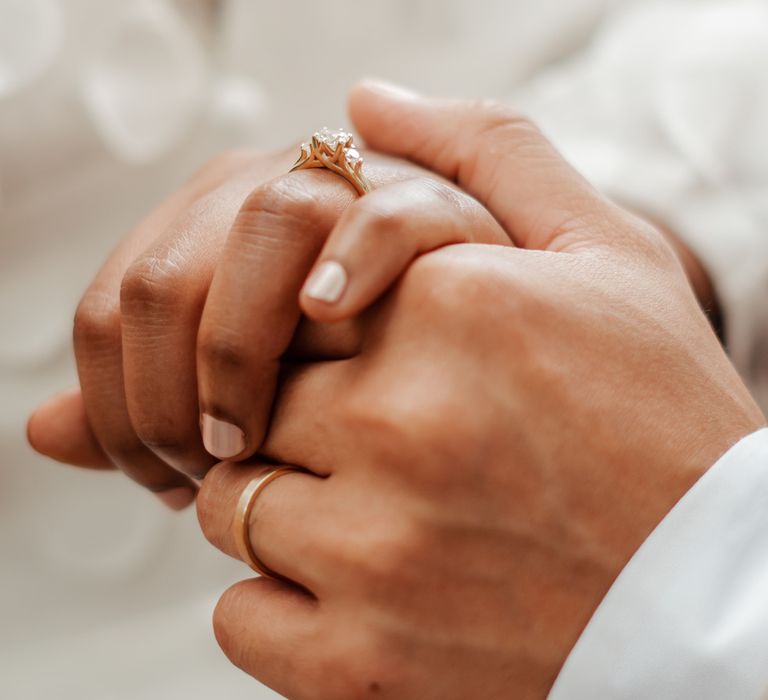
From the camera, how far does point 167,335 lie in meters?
0.51

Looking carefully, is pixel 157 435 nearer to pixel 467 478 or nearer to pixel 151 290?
pixel 151 290

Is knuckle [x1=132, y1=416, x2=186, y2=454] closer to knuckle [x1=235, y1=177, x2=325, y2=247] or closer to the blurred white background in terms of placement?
knuckle [x1=235, y1=177, x2=325, y2=247]

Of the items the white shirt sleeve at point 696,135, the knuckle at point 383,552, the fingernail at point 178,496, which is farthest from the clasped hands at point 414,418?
the white shirt sleeve at point 696,135

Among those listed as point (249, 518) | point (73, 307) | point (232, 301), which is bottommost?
point (73, 307)

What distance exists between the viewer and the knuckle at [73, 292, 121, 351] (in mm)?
570

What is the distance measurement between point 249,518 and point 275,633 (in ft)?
0.21

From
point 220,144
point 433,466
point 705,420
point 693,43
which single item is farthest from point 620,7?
point 433,466

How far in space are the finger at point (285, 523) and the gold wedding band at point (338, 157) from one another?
0.18 metres

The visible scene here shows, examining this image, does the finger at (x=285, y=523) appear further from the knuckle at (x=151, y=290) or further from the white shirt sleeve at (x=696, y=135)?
the white shirt sleeve at (x=696, y=135)

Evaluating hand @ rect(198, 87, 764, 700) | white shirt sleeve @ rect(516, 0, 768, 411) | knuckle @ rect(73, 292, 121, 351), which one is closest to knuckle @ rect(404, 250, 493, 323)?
hand @ rect(198, 87, 764, 700)

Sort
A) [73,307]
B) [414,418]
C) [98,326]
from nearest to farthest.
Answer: [414,418] → [98,326] → [73,307]

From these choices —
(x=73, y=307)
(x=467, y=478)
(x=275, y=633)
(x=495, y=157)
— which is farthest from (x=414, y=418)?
(x=73, y=307)

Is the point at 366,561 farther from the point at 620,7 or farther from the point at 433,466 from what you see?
the point at 620,7

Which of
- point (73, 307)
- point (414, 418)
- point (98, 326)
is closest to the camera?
point (414, 418)
